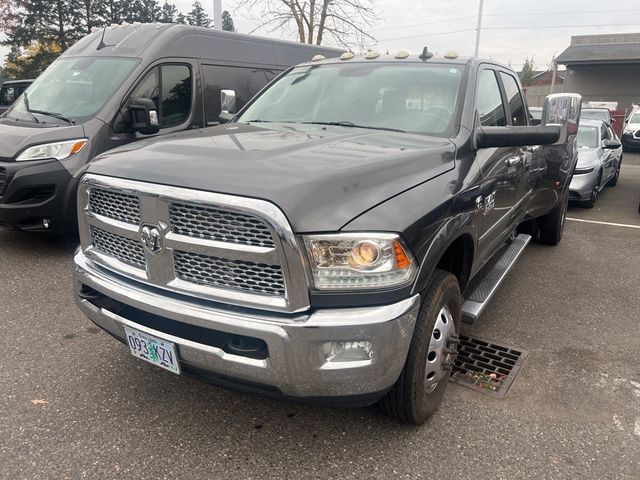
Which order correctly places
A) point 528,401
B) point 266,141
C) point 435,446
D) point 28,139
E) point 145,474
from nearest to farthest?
point 145,474
point 435,446
point 266,141
point 528,401
point 28,139

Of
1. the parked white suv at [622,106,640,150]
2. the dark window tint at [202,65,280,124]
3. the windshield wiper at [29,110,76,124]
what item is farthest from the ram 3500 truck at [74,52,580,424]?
the parked white suv at [622,106,640,150]

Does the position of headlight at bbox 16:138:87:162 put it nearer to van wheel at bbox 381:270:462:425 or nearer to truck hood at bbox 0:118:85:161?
truck hood at bbox 0:118:85:161

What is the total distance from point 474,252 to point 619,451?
1253 mm

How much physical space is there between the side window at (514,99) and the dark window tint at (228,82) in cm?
373

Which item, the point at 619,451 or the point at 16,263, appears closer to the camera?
the point at 619,451

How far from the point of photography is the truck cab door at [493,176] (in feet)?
10.7

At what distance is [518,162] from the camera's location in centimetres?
405

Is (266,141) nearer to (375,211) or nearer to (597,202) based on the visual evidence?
(375,211)

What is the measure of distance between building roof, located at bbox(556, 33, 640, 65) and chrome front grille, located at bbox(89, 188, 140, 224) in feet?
106

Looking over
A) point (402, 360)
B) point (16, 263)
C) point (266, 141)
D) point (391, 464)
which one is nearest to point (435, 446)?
point (391, 464)

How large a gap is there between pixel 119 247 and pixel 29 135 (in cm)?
327

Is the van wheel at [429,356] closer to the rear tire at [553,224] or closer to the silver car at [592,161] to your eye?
the rear tire at [553,224]

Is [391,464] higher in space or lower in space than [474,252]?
lower

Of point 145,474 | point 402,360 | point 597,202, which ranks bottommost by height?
point 597,202
